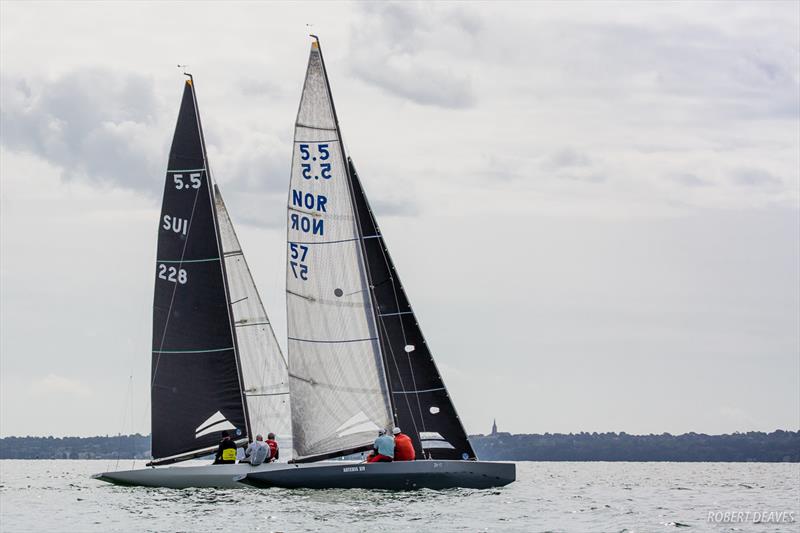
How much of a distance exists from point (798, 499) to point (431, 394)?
18.4 metres

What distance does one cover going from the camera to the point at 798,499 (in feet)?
161

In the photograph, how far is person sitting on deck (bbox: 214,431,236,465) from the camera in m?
38.3

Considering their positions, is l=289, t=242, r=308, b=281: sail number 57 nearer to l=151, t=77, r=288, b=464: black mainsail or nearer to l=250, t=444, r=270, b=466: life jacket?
l=151, t=77, r=288, b=464: black mainsail

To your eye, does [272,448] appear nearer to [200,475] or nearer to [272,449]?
[272,449]

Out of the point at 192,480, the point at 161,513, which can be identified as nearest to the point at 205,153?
the point at 192,480

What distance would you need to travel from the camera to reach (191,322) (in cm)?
3966

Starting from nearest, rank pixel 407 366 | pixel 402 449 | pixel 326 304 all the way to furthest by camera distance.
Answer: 1. pixel 402 449
2. pixel 326 304
3. pixel 407 366

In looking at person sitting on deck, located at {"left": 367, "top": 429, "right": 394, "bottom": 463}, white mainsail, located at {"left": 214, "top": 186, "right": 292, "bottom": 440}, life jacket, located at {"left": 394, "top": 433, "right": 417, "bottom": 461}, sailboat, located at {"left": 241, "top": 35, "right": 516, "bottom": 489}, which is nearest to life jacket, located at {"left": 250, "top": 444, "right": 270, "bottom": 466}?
sailboat, located at {"left": 241, "top": 35, "right": 516, "bottom": 489}

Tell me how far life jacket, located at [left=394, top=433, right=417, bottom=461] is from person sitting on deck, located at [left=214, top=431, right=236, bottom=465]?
5764 millimetres

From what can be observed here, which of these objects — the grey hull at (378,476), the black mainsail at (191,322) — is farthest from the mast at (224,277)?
the grey hull at (378,476)

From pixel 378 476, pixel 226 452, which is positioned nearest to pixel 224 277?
pixel 226 452

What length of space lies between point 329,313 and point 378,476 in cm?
548

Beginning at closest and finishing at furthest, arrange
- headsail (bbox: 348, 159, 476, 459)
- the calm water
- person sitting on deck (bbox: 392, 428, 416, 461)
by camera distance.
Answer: the calm water → person sitting on deck (bbox: 392, 428, 416, 461) → headsail (bbox: 348, 159, 476, 459)

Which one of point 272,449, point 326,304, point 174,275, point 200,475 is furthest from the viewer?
point 174,275
